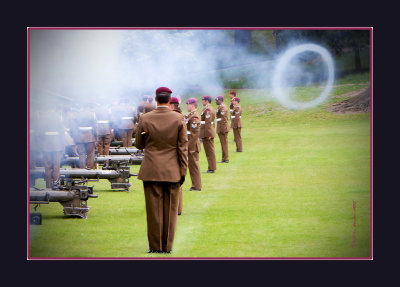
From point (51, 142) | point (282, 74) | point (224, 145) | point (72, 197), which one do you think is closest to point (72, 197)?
point (72, 197)

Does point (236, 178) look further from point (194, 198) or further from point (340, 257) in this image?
point (340, 257)

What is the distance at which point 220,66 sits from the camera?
20.0 metres

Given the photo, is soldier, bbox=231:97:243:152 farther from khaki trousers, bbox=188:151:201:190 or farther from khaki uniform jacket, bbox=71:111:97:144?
khaki trousers, bbox=188:151:201:190

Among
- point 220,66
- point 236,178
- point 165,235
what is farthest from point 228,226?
point 236,178

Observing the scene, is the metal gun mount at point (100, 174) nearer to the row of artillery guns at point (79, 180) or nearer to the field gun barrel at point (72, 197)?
the row of artillery guns at point (79, 180)

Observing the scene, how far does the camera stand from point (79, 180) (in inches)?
739

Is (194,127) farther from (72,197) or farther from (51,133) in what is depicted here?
(72,197)

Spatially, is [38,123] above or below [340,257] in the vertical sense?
above

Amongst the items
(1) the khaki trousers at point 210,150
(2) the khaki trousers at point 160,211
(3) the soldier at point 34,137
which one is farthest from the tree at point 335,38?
(1) the khaki trousers at point 210,150

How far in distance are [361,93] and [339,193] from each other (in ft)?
12.4

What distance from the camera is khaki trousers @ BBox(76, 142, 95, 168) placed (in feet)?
76.2

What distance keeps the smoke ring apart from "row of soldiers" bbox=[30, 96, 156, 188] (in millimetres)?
4210

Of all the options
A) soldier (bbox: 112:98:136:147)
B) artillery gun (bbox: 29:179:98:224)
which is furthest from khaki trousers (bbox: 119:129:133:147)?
artillery gun (bbox: 29:179:98:224)

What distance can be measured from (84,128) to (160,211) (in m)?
9.12
